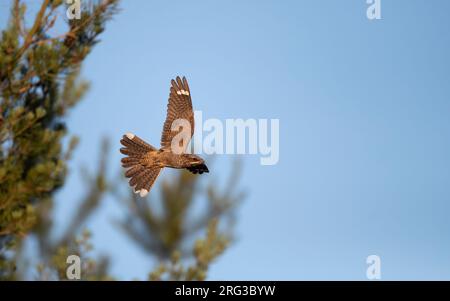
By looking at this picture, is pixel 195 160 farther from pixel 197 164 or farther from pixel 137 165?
pixel 137 165

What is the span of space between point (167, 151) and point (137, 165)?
1.06 ft

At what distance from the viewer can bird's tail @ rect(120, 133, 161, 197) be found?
6.34 meters

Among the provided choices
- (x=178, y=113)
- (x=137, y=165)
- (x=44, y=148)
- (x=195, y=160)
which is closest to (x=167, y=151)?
(x=137, y=165)

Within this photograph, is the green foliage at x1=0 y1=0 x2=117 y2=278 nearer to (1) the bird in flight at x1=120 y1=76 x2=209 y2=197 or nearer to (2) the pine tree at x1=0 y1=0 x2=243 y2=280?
(2) the pine tree at x1=0 y1=0 x2=243 y2=280

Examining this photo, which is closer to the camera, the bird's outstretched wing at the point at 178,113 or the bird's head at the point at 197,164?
the bird's head at the point at 197,164

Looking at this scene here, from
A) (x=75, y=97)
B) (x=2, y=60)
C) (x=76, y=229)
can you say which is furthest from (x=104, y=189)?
(x=2, y=60)

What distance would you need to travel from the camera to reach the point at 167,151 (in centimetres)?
634

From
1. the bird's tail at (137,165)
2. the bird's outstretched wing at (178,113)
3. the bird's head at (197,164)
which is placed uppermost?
the bird's outstretched wing at (178,113)

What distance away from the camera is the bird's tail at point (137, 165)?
250 inches

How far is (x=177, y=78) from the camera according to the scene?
728cm

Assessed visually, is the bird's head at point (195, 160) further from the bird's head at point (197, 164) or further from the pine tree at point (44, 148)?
the pine tree at point (44, 148)

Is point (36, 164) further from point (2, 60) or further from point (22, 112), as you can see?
point (2, 60)

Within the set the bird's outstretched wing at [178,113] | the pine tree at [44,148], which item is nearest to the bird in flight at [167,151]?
the bird's outstretched wing at [178,113]

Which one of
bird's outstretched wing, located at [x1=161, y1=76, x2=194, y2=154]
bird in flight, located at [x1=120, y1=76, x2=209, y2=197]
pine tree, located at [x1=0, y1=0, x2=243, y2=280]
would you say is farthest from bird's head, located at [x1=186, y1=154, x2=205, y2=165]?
pine tree, located at [x1=0, y1=0, x2=243, y2=280]
